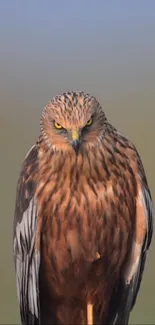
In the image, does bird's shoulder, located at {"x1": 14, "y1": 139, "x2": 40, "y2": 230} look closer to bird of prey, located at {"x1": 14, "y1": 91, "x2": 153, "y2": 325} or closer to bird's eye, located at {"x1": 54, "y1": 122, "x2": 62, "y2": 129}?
bird of prey, located at {"x1": 14, "y1": 91, "x2": 153, "y2": 325}

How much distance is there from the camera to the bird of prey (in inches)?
518

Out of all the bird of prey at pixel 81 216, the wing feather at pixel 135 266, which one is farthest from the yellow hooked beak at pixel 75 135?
the wing feather at pixel 135 266

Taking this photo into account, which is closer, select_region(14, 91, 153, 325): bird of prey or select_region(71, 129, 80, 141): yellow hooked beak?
select_region(71, 129, 80, 141): yellow hooked beak

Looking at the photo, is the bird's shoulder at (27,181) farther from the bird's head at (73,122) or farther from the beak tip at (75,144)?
the beak tip at (75,144)

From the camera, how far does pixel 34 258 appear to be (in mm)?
13414

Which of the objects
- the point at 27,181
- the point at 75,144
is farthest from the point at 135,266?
the point at 75,144

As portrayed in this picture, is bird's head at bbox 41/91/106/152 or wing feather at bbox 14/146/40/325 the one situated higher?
bird's head at bbox 41/91/106/152

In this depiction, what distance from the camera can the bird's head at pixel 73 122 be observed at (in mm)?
12812

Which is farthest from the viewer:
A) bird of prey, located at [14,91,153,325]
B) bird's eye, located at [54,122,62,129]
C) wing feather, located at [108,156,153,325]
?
wing feather, located at [108,156,153,325]

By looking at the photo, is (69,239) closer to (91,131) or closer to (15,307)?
(91,131)

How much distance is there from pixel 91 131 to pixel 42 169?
521 mm

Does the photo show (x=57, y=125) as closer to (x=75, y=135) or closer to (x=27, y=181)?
(x=75, y=135)

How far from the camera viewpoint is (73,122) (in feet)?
42.0

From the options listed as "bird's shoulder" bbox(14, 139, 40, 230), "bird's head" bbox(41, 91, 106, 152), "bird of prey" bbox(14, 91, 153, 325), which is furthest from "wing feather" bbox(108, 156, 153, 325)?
"bird's shoulder" bbox(14, 139, 40, 230)
